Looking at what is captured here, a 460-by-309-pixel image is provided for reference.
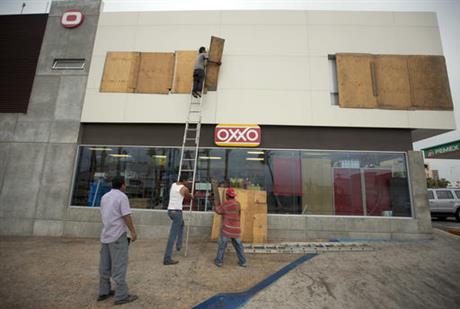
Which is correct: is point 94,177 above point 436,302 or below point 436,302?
above

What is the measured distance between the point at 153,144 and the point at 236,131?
323cm

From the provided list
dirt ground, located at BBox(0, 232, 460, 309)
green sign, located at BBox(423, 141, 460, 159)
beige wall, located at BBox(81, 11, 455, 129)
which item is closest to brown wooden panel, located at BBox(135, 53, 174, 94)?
beige wall, located at BBox(81, 11, 455, 129)

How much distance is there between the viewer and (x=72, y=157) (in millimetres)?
8445

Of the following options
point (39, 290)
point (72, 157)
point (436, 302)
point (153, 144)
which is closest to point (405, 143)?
point (436, 302)

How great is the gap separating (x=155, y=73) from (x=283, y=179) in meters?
6.50

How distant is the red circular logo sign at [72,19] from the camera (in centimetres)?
955

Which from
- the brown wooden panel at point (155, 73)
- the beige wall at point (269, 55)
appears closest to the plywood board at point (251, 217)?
the beige wall at point (269, 55)

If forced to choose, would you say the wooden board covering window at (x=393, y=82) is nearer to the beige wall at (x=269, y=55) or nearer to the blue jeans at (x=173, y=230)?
the beige wall at (x=269, y=55)

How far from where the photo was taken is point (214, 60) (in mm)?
8438

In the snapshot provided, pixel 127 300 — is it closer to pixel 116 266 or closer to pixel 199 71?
pixel 116 266

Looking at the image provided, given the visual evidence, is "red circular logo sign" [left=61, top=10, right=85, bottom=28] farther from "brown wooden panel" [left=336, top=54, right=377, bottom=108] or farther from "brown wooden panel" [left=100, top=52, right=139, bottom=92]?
"brown wooden panel" [left=336, top=54, right=377, bottom=108]

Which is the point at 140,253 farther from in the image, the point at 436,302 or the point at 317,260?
the point at 436,302

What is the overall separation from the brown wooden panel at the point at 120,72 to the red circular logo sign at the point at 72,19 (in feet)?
7.06

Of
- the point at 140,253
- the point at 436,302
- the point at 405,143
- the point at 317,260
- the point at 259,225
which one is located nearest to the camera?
the point at 436,302
